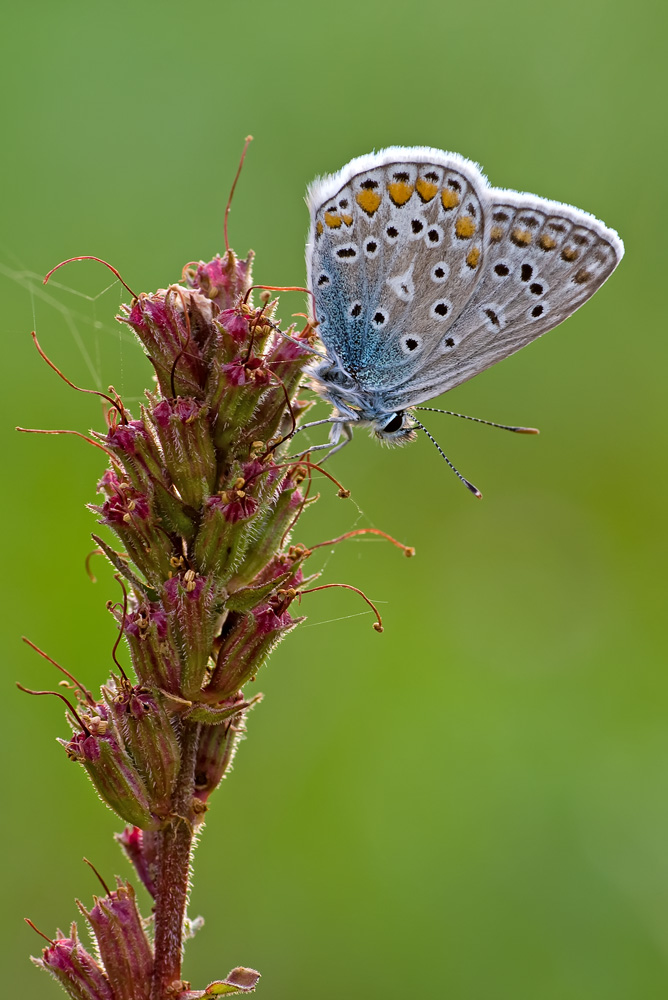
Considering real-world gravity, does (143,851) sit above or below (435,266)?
below

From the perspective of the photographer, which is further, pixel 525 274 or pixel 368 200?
pixel 368 200

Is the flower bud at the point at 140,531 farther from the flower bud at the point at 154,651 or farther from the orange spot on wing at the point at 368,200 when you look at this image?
the orange spot on wing at the point at 368,200

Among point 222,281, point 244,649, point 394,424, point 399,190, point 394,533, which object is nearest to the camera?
point 244,649

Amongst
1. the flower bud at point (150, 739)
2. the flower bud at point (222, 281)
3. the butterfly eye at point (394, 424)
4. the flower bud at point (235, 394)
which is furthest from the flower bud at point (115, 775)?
the butterfly eye at point (394, 424)

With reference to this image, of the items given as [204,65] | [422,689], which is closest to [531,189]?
[204,65]

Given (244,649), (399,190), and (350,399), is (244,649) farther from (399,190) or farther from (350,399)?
(399,190)

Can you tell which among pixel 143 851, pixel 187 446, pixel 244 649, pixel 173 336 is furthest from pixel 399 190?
pixel 143 851

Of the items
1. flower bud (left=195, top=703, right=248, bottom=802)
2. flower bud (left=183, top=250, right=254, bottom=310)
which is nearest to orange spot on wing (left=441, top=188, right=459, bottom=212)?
flower bud (left=183, top=250, right=254, bottom=310)

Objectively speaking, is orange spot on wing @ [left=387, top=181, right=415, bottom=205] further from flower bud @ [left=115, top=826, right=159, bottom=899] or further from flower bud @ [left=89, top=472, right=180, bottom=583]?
flower bud @ [left=115, top=826, right=159, bottom=899]
